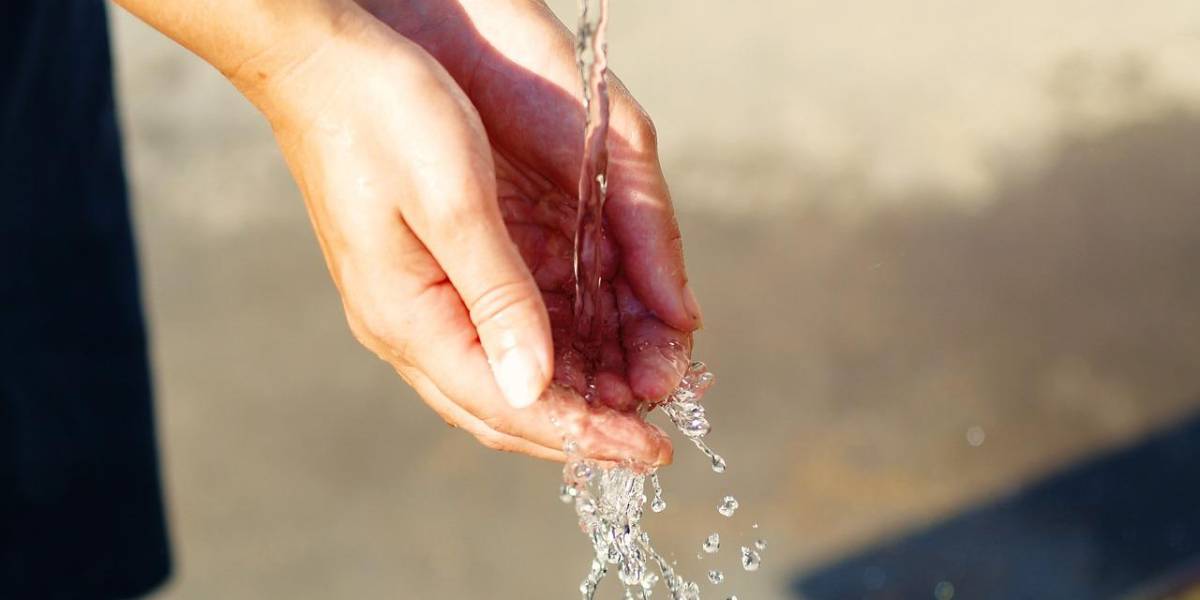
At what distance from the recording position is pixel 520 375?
1146 millimetres

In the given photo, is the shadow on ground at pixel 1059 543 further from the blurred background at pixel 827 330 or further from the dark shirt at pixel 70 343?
the dark shirt at pixel 70 343

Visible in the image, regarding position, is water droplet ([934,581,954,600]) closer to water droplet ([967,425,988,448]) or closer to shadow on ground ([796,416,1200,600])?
shadow on ground ([796,416,1200,600])

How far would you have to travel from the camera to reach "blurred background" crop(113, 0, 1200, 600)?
2.21m

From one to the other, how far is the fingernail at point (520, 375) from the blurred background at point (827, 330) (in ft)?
3.57

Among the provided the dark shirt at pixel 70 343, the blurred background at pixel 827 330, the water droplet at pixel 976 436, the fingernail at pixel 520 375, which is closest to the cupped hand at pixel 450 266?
the fingernail at pixel 520 375

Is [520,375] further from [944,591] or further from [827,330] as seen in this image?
[827,330]

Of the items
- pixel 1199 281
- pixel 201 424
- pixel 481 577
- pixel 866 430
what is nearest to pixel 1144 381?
pixel 1199 281

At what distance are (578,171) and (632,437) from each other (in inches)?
Answer: 16.8

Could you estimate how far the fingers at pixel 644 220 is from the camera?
1.40 meters

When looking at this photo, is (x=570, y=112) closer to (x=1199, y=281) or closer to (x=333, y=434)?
(x=333, y=434)

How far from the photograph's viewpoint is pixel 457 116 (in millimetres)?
1182

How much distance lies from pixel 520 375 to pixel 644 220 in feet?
1.14

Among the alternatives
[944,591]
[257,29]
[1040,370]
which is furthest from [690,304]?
[1040,370]

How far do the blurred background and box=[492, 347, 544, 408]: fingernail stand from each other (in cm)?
109
